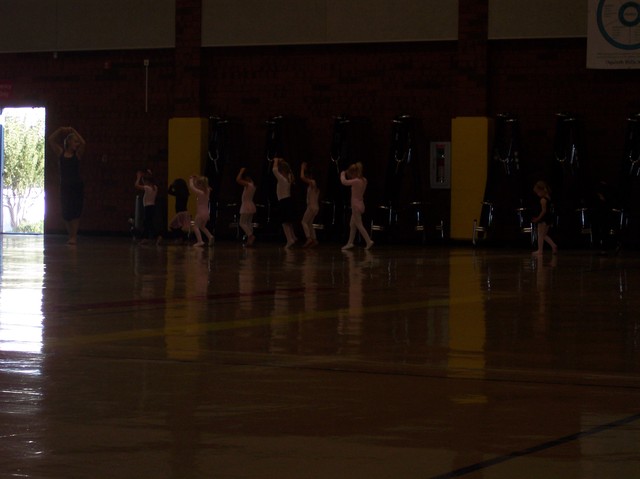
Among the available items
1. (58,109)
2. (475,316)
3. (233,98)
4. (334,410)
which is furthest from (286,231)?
(334,410)

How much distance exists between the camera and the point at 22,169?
36.1 m

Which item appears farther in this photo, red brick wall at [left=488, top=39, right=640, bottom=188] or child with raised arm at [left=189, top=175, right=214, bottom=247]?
red brick wall at [left=488, top=39, right=640, bottom=188]

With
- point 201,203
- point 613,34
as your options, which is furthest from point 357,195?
point 613,34

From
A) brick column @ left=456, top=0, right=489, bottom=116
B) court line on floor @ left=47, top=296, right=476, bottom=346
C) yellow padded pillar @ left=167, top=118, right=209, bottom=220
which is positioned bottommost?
court line on floor @ left=47, top=296, right=476, bottom=346

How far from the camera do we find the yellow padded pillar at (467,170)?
30.0 meters

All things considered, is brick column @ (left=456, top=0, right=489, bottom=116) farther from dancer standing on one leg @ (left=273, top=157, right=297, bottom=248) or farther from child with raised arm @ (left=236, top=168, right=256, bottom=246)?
child with raised arm @ (left=236, top=168, right=256, bottom=246)

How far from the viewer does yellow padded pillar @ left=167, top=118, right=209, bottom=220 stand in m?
32.6

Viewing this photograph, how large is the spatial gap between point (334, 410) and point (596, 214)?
2100 cm

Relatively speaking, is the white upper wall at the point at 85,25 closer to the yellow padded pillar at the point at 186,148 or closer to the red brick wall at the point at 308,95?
the red brick wall at the point at 308,95

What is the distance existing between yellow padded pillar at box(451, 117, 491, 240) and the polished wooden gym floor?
12.5 metres

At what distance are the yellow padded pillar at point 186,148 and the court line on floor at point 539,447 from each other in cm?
2615

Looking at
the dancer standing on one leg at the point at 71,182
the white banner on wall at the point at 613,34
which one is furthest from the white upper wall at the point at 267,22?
the dancer standing on one leg at the point at 71,182

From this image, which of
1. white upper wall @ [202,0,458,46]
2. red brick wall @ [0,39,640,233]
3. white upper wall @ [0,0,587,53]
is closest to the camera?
red brick wall @ [0,39,640,233]

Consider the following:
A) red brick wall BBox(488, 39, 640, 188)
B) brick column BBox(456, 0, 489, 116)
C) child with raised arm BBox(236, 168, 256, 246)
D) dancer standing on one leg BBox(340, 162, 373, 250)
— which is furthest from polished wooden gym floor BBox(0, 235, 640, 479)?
brick column BBox(456, 0, 489, 116)
